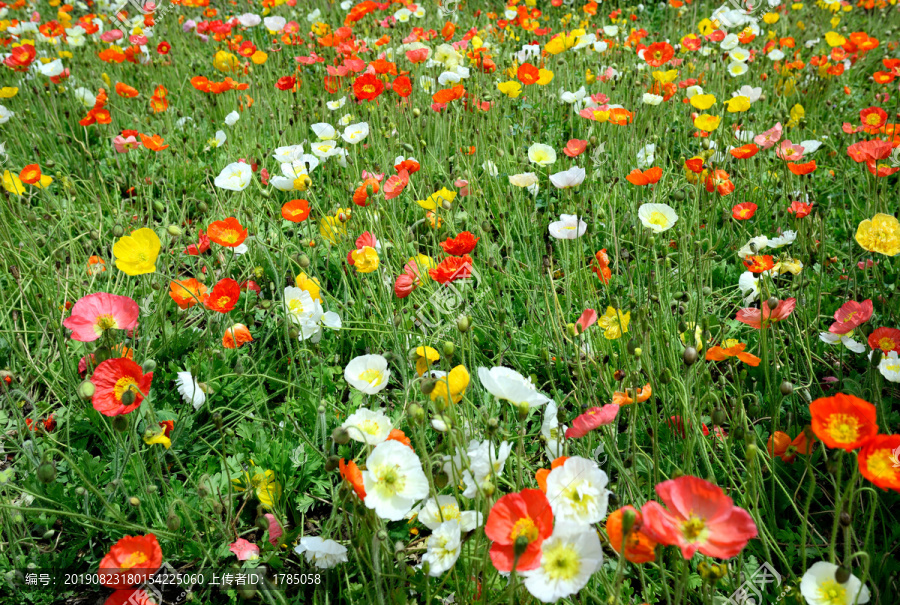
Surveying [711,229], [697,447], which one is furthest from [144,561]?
[711,229]

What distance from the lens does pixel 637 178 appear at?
6.41ft

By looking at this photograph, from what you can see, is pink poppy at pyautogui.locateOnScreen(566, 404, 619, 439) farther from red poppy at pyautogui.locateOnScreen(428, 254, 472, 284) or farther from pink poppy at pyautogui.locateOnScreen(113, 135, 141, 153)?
pink poppy at pyautogui.locateOnScreen(113, 135, 141, 153)

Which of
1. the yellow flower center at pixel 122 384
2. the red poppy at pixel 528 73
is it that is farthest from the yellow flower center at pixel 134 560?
the red poppy at pixel 528 73

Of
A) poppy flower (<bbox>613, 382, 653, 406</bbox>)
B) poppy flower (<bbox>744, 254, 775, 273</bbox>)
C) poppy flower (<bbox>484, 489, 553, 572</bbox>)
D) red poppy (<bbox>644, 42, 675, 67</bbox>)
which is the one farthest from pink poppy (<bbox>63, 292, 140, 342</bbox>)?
red poppy (<bbox>644, 42, 675, 67</bbox>)

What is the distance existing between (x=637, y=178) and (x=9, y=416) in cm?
214

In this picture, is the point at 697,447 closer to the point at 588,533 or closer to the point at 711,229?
the point at 588,533

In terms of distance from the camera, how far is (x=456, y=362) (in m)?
1.90

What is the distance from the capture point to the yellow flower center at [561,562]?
3.05 ft

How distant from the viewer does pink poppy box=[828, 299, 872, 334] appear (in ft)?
5.05

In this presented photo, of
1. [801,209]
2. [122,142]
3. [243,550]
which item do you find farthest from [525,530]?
[122,142]

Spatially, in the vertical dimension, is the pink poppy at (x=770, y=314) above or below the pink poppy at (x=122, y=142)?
below

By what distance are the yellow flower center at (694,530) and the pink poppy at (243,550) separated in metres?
0.94

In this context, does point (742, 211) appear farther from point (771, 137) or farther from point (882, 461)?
point (882, 461)

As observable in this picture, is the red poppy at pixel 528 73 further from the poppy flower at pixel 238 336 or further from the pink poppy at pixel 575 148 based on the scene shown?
the poppy flower at pixel 238 336
